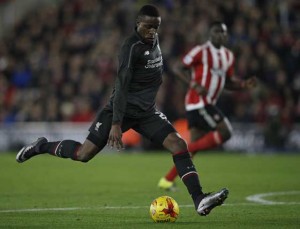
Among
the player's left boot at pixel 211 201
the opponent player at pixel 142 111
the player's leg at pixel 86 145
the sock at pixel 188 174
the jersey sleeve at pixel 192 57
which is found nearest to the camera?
the player's left boot at pixel 211 201

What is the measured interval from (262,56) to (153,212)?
14858 mm

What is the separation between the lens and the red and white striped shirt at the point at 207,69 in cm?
1323

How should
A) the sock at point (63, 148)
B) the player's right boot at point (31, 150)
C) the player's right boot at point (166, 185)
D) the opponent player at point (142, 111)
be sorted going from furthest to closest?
the player's right boot at point (166, 185) → the player's right boot at point (31, 150) → the sock at point (63, 148) → the opponent player at point (142, 111)

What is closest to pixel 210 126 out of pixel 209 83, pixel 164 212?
pixel 209 83

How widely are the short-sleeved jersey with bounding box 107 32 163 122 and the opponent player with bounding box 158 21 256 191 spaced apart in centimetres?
351

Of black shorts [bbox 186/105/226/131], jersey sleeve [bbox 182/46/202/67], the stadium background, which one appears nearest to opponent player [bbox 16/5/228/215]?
black shorts [bbox 186/105/226/131]

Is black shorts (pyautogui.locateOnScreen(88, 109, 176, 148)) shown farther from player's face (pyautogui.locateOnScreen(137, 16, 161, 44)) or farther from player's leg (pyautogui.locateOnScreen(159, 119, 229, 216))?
player's face (pyautogui.locateOnScreen(137, 16, 161, 44))

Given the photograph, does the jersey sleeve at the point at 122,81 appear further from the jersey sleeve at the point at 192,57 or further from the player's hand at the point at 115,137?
the jersey sleeve at the point at 192,57

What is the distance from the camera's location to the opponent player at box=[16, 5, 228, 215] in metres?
8.93

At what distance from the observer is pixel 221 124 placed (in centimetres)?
1304

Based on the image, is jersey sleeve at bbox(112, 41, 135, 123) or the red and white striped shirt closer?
jersey sleeve at bbox(112, 41, 135, 123)

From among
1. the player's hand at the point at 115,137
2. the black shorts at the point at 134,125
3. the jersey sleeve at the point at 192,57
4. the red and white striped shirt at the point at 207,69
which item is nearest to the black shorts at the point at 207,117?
the red and white striped shirt at the point at 207,69

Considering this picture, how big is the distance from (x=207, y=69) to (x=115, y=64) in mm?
11909

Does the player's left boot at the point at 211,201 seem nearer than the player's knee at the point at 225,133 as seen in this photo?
Yes
